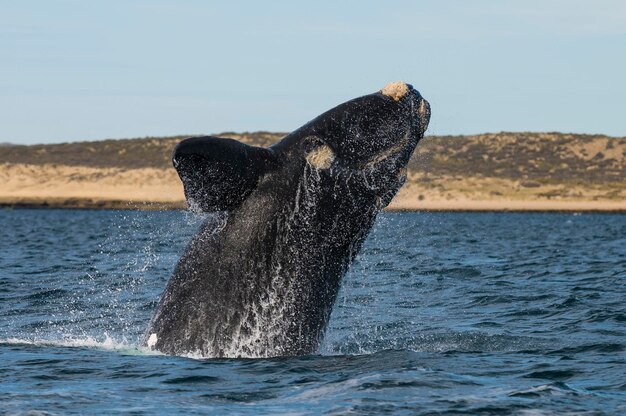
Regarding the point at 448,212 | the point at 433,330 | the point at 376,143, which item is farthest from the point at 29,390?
the point at 448,212

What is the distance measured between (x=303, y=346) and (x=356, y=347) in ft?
7.77

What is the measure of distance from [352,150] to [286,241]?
103cm

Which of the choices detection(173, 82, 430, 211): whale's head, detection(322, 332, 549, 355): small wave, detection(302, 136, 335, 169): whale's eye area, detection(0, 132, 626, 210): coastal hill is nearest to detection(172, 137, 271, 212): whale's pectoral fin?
detection(173, 82, 430, 211): whale's head

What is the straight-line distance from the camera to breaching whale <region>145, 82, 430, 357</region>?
10.4 metres

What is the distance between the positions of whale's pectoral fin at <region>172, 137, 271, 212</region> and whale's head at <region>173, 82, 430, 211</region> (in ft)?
0.04

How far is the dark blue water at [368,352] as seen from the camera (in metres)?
9.46

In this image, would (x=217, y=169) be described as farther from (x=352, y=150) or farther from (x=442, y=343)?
(x=442, y=343)

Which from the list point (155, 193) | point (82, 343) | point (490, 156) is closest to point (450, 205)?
point (155, 193)

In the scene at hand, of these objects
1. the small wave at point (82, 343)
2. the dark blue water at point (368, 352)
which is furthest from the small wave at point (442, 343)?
the small wave at point (82, 343)

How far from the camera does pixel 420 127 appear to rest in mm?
11016

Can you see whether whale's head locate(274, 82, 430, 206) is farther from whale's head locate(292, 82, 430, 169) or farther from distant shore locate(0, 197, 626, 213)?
distant shore locate(0, 197, 626, 213)

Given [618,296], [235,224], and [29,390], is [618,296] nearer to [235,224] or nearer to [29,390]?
[235,224]

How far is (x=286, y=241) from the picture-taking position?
10.5 m

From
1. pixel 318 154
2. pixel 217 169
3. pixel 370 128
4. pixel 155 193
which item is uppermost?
pixel 370 128
